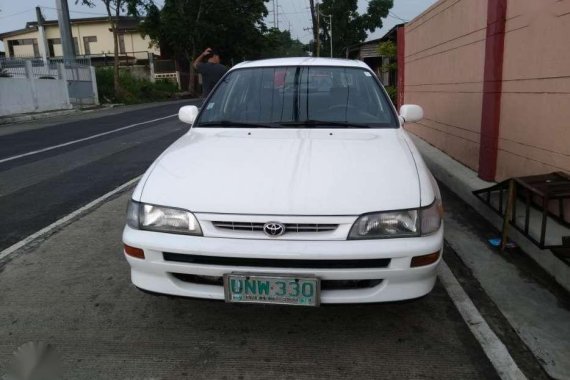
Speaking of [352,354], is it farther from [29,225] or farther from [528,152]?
[29,225]

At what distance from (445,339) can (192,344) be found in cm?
144

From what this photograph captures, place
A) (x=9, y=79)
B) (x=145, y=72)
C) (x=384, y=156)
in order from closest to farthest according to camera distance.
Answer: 1. (x=384, y=156)
2. (x=9, y=79)
3. (x=145, y=72)

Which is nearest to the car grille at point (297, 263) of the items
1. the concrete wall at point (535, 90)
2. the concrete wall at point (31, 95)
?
the concrete wall at point (535, 90)

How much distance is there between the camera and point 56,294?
3.61m

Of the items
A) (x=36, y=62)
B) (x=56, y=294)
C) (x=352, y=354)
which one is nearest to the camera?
(x=352, y=354)

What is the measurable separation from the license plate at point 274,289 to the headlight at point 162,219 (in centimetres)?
33

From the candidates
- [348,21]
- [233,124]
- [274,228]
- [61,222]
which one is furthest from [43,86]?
[348,21]

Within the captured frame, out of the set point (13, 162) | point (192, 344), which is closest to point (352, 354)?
point (192, 344)

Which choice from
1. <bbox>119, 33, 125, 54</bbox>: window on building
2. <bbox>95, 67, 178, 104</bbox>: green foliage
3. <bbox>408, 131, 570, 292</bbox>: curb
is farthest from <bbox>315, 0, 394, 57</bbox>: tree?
<bbox>408, 131, 570, 292</bbox>: curb

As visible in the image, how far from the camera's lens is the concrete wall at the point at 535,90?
4344mm

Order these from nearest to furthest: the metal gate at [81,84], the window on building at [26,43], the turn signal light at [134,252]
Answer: the turn signal light at [134,252] → the metal gate at [81,84] → the window on building at [26,43]

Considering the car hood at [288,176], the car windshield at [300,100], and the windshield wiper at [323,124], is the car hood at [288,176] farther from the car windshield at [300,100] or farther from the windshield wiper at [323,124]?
the car windshield at [300,100]

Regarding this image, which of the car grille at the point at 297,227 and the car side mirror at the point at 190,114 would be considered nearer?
the car grille at the point at 297,227

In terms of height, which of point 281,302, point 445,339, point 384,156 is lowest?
point 445,339
